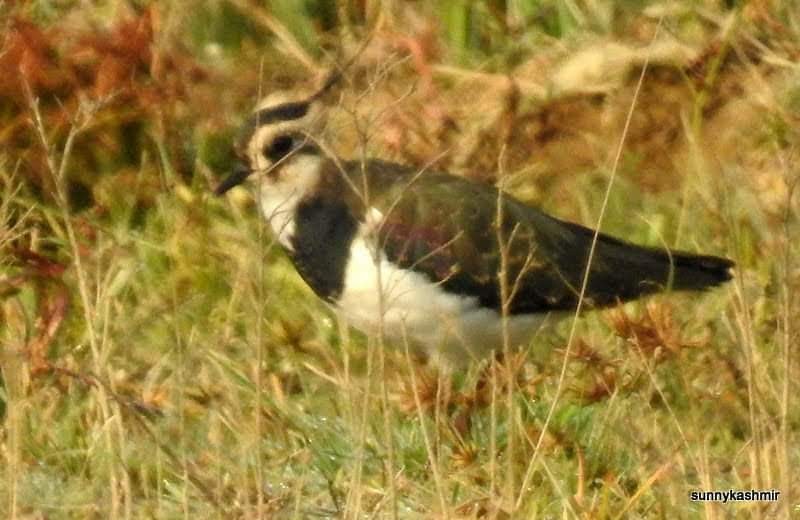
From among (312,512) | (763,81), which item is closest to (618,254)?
(763,81)

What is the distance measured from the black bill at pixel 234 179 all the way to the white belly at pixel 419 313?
1.42 feet

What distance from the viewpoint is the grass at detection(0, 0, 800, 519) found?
4242 millimetres

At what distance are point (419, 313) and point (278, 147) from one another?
71 centimetres

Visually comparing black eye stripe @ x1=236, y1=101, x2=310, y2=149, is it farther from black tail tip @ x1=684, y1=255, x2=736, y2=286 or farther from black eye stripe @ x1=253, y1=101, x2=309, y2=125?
black tail tip @ x1=684, y1=255, x2=736, y2=286

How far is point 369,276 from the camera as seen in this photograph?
5.38m

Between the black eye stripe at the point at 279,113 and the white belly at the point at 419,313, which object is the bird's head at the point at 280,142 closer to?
the black eye stripe at the point at 279,113

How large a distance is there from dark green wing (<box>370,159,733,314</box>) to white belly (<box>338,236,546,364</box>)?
42mm

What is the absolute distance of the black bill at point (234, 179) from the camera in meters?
5.70

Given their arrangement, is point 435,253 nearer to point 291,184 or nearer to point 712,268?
point 291,184

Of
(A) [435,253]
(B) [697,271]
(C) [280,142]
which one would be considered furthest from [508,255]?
(C) [280,142]

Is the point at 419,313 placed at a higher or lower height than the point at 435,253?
lower

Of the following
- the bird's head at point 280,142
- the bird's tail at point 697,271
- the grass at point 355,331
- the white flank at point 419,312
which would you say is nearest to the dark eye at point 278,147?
the bird's head at point 280,142

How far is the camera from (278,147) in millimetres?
5809

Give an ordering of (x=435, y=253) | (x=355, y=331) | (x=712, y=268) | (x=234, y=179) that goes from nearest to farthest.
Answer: (x=435, y=253) < (x=712, y=268) < (x=234, y=179) < (x=355, y=331)
